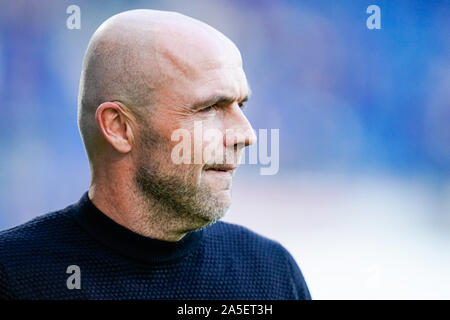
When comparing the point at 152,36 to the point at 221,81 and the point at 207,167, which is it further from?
the point at 207,167

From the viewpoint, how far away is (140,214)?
135 centimetres

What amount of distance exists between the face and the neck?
2 cm

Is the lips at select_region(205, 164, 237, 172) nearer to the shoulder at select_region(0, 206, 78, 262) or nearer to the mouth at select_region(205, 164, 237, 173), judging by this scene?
the mouth at select_region(205, 164, 237, 173)

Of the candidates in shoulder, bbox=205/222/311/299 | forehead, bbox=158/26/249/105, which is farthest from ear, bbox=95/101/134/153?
shoulder, bbox=205/222/311/299

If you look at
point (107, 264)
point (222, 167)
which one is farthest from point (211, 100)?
point (107, 264)

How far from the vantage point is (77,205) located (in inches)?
56.3

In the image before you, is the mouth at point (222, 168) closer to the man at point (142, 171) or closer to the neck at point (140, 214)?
the man at point (142, 171)

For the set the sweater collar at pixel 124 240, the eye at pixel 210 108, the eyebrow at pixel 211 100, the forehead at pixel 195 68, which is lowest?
the sweater collar at pixel 124 240

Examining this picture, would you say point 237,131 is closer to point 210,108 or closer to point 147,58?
point 210,108

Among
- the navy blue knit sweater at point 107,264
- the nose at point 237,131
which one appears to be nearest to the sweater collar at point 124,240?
the navy blue knit sweater at point 107,264

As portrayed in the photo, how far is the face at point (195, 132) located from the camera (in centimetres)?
130

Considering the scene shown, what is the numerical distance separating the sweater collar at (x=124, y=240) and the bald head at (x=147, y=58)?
0.18 metres

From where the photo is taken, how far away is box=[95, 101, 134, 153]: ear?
4.37 ft

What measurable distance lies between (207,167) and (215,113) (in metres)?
0.13
